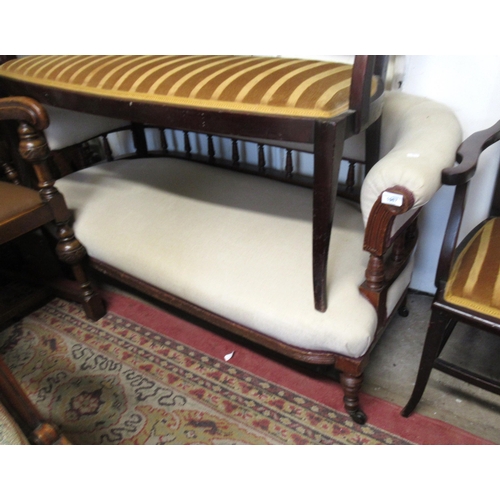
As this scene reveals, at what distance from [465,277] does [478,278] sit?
23 mm

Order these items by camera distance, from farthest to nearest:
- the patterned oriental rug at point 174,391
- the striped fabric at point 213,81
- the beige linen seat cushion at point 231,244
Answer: the patterned oriental rug at point 174,391
the beige linen seat cushion at point 231,244
the striped fabric at point 213,81

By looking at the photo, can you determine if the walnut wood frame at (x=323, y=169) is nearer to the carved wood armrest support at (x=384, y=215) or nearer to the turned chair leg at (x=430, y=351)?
the carved wood armrest support at (x=384, y=215)

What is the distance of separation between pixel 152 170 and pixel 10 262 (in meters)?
0.68

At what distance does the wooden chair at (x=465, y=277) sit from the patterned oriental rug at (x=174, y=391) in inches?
9.1

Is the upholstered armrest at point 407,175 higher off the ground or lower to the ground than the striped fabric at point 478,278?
higher

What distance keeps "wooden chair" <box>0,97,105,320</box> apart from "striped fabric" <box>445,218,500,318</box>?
3.33 feet

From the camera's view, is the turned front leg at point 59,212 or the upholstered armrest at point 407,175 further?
the turned front leg at point 59,212

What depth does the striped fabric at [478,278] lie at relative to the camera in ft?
2.48

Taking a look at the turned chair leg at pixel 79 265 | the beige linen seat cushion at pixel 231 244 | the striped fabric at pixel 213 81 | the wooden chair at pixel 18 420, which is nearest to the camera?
the wooden chair at pixel 18 420

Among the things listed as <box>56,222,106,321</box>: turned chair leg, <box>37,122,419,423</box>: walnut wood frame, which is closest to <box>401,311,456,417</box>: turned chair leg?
<box>37,122,419,423</box>: walnut wood frame

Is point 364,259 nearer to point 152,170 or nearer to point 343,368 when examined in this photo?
point 343,368

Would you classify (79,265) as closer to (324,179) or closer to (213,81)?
(213,81)

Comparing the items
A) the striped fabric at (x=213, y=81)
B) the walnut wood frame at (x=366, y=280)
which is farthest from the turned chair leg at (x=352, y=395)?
the striped fabric at (x=213, y=81)

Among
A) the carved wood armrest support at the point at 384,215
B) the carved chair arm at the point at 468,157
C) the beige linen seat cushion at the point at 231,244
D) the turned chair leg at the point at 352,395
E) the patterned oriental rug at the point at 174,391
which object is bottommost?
the patterned oriental rug at the point at 174,391
